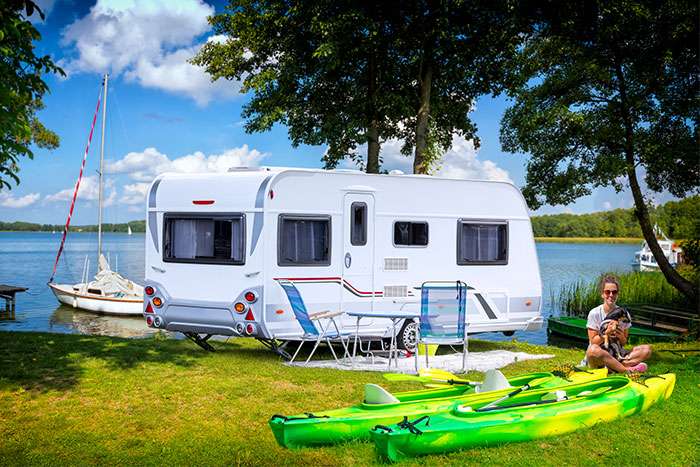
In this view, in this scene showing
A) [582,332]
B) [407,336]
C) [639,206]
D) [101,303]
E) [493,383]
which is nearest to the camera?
[493,383]

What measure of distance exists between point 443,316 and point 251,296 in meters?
2.68

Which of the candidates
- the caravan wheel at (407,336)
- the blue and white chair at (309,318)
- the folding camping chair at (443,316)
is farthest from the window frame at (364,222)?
the caravan wheel at (407,336)

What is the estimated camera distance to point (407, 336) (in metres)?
10.5

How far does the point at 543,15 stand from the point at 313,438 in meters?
14.3

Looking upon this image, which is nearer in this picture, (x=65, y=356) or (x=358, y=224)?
(x=65, y=356)

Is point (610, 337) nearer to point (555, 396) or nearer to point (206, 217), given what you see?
point (555, 396)

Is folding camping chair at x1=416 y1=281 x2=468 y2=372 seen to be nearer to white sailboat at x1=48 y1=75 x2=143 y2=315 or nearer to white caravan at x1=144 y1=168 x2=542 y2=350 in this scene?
white caravan at x1=144 y1=168 x2=542 y2=350

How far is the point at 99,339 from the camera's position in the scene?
11.1m

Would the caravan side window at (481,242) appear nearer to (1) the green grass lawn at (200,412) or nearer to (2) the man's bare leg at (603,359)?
(1) the green grass lawn at (200,412)

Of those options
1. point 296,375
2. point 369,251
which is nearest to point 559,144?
point 369,251

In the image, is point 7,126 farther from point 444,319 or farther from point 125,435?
point 444,319

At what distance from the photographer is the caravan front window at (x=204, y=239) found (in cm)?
943

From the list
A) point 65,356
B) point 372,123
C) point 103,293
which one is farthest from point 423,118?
point 103,293

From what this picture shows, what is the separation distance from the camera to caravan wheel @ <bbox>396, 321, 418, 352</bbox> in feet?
34.2
